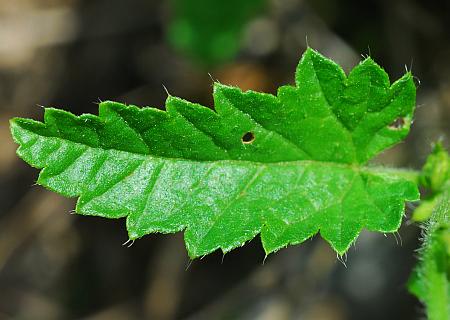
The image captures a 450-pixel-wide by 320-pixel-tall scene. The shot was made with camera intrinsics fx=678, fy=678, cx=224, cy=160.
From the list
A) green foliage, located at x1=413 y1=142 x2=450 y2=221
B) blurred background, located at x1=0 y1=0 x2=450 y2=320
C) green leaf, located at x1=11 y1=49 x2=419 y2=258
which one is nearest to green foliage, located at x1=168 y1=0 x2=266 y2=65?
blurred background, located at x1=0 y1=0 x2=450 y2=320

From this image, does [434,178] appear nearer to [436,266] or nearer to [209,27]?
[436,266]

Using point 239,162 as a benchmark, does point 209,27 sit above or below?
below

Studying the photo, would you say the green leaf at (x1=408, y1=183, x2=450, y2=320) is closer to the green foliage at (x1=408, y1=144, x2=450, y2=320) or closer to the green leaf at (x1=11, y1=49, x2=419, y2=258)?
the green foliage at (x1=408, y1=144, x2=450, y2=320)

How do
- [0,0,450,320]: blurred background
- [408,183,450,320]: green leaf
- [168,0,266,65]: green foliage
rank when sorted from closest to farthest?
[408,183,450,320]: green leaf < [0,0,450,320]: blurred background < [168,0,266,65]: green foliage

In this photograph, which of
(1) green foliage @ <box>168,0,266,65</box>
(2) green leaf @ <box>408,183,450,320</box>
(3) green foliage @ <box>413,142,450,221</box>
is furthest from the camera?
(1) green foliage @ <box>168,0,266,65</box>

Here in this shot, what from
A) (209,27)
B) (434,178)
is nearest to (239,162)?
(434,178)

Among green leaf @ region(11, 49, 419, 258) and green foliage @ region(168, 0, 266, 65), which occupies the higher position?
green leaf @ region(11, 49, 419, 258)

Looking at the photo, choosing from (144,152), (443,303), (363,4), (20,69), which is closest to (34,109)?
(20,69)

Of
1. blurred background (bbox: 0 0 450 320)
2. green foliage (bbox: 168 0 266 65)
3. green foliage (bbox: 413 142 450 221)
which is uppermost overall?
green foliage (bbox: 413 142 450 221)
